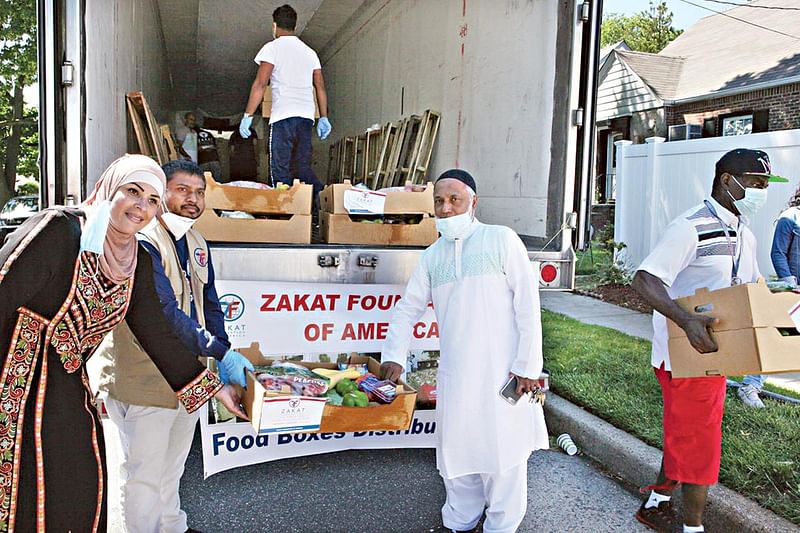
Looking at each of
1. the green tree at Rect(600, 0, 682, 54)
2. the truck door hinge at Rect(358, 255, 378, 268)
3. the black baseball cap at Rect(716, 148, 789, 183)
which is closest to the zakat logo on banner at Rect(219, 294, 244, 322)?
the truck door hinge at Rect(358, 255, 378, 268)

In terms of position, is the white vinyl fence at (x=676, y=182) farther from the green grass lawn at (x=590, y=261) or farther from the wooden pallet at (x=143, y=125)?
the wooden pallet at (x=143, y=125)

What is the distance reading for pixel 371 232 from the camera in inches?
170

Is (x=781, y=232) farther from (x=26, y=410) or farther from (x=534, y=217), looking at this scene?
(x=26, y=410)

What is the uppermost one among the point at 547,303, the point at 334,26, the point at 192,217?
the point at 334,26

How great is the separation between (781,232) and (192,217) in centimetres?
473

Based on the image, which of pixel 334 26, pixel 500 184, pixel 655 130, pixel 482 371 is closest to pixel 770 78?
pixel 655 130

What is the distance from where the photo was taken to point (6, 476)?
1.93 m

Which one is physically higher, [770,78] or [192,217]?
[770,78]

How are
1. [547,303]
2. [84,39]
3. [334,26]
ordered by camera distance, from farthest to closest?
1. [547,303]
2. [334,26]
3. [84,39]

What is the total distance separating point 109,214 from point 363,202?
229cm

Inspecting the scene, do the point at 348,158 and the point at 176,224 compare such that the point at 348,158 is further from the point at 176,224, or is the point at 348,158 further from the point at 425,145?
the point at 176,224

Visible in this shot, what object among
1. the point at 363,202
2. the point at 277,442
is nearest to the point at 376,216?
the point at 363,202

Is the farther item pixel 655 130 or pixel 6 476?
pixel 655 130

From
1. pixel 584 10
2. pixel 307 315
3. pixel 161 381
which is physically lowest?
pixel 161 381
